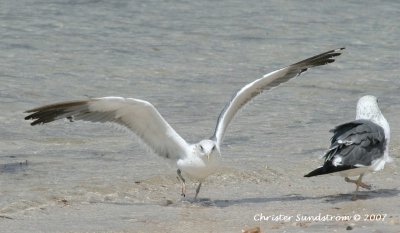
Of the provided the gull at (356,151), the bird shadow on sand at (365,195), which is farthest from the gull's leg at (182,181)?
the bird shadow on sand at (365,195)

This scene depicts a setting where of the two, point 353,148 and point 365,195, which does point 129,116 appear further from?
point 365,195

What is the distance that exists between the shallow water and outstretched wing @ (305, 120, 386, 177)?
52 cm

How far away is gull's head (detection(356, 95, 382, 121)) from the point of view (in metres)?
8.41

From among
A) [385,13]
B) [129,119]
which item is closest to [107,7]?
[385,13]

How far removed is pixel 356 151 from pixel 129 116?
1853 mm

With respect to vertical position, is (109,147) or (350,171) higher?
(350,171)

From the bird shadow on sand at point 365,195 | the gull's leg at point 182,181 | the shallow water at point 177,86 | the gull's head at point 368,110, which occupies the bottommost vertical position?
the shallow water at point 177,86

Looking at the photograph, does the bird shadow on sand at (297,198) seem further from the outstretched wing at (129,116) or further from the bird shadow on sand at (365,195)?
the outstretched wing at (129,116)

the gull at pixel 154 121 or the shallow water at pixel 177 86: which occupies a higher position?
the gull at pixel 154 121

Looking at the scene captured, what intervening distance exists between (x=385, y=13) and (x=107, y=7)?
17.3 feet

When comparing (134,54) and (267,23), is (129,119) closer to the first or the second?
(134,54)

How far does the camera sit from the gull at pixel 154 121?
7.67 meters

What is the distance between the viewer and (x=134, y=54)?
47.7ft

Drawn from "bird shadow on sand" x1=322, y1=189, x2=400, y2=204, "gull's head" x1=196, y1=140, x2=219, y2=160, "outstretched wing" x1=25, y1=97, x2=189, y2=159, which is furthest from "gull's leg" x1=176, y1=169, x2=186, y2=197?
"bird shadow on sand" x1=322, y1=189, x2=400, y2=204
